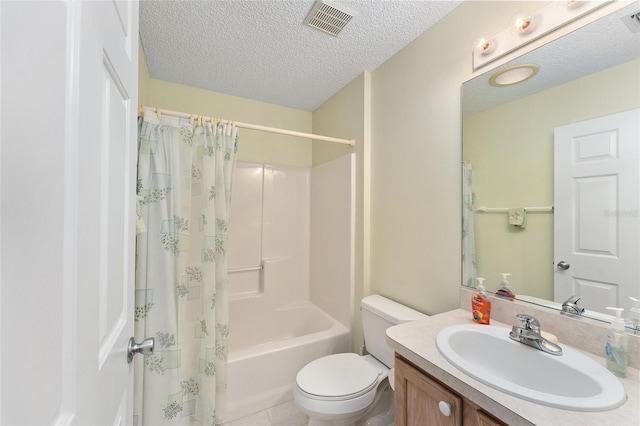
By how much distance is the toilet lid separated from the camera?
1.29m

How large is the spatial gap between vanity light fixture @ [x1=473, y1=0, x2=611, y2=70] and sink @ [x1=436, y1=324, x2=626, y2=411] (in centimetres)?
120

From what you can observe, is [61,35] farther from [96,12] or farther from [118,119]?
[118,119]

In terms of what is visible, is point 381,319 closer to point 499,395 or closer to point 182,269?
point 499,395

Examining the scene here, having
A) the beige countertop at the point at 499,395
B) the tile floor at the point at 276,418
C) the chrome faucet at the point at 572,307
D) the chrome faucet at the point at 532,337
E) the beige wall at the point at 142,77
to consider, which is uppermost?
the beige wall at the point at 142,77

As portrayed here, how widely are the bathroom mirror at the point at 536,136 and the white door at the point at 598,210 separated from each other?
0.04 feet

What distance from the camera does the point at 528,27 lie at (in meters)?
1.07

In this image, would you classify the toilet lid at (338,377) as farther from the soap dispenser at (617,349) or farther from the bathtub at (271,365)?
the soap dispenser at (617,349)

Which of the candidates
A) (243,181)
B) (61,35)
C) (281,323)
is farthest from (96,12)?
(281,323)

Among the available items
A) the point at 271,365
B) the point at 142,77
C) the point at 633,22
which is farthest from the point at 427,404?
the point at 142,77

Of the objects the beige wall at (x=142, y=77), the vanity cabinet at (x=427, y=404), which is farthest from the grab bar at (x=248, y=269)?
the vanity cabinet at (x=427, y=404)

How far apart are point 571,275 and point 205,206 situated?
5.70 feet

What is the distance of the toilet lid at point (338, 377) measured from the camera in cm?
129

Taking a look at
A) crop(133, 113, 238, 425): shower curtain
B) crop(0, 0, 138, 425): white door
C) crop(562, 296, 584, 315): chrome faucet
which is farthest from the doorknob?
crop(562, 296, 584, 315): chrome faucet

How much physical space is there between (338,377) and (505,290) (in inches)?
37.7
